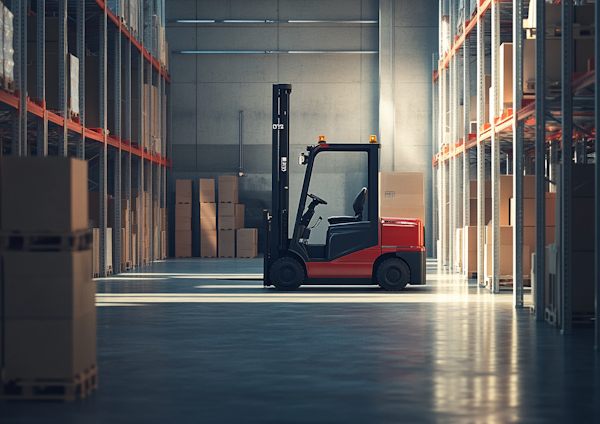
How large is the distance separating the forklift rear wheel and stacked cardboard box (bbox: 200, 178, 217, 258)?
1035 centimetres

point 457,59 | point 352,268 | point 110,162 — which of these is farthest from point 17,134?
point 110,162

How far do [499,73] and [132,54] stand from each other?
384 inches

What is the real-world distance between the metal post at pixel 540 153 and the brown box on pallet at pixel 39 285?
207 inches

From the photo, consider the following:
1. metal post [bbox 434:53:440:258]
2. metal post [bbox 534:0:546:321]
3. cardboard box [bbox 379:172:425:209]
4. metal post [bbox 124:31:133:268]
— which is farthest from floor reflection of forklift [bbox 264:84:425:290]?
metal post [bbox 434:53:440:258]

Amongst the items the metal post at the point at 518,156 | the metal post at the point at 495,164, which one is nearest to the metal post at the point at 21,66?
the metal post at the point at 518,156

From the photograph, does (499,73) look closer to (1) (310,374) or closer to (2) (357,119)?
(1) (310,374)

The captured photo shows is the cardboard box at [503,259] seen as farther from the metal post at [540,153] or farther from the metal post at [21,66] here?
the metal post at [21,66]

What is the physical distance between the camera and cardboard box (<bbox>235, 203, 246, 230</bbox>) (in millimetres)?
22391

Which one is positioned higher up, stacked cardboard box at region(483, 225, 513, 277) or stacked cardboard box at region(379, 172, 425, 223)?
stacked cardboard box at region(379, 172, 425, 223)

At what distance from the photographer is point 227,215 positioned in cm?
2222

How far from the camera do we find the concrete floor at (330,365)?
441 centimetres

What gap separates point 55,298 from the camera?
472 centimetres

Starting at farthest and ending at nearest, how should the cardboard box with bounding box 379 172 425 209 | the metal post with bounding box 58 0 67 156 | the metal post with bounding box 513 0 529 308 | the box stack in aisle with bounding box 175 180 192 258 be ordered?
the box stack in aisle with bounding box 175 180 192 258 → the cardboard box with bounding box 379 172 425 209 → the metal post with bounding box 58 0 67 156 → the metal post with bounding box 513 0 529 308

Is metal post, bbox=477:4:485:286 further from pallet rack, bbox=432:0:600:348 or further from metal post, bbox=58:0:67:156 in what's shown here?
metal post, bbox=58:0:67:156
